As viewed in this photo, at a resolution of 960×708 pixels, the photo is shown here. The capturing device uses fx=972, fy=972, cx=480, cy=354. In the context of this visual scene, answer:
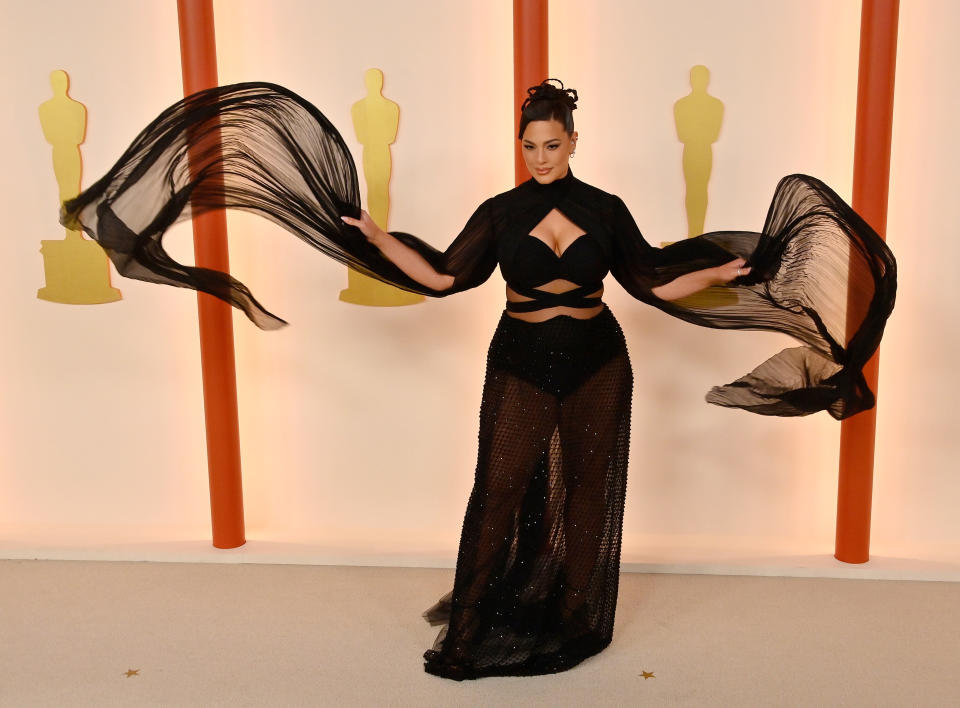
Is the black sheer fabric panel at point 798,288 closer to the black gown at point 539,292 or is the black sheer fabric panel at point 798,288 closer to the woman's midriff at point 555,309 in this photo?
the black gown at point 539,292

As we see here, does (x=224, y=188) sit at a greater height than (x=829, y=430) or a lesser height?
greater

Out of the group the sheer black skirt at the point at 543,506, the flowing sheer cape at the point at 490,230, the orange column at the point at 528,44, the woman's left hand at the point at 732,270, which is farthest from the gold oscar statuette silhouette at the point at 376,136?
the woman's left hand at the point at 732,270

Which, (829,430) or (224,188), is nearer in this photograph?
(224,188)

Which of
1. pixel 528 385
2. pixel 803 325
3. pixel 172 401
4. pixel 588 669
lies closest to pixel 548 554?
pixel 588 669

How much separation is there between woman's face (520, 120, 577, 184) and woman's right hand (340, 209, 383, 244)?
1.66 feet

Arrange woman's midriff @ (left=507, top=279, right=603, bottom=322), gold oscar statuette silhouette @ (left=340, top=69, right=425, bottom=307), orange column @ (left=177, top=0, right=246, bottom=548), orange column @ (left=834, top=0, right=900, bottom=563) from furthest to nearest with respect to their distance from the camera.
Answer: gold oscar statuette silhouette @ (left=340, top=69, right=425, bottom=307) → orange column @ (left=177, top=0, right=246, bottom=548) → orange column @ (left=834, top=0, right=900, bottom=563) → woman's midriff @ (left=507, top=279, right=603, bottom=322)

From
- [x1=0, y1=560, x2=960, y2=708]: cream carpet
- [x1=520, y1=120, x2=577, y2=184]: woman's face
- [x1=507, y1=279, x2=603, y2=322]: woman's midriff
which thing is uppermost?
[x1=520, y1=120, x2=577, y2=184]: woman's face

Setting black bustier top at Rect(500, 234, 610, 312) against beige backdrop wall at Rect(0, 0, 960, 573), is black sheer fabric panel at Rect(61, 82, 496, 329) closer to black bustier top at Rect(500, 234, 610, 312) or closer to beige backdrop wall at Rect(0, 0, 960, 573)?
black bustier top at Rect(500, 234, 610, 312)

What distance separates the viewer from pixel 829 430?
147 inches

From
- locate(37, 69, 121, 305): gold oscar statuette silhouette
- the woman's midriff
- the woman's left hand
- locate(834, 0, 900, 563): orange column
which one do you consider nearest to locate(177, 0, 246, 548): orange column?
locate(37, 69, 121, 305): gold oscar statuette silhouette

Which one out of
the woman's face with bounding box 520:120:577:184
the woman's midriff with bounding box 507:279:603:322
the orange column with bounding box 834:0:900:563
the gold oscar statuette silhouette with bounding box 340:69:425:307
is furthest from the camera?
the gold oscar statuette silhouette with bounding box 340:69:425:307

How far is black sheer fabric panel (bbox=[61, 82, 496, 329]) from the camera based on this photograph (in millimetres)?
2889

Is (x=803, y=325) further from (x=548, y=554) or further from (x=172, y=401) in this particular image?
(x=172, y=401)

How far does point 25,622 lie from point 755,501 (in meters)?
2.69
